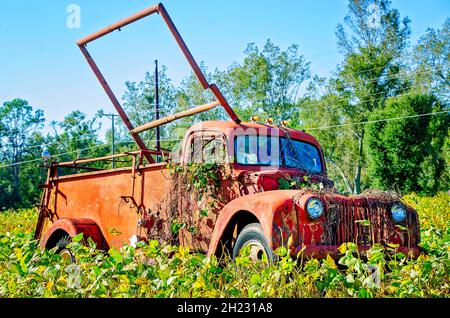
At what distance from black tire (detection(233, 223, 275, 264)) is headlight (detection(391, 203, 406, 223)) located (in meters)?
1.41

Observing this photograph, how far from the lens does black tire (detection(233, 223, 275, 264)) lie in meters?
4.91

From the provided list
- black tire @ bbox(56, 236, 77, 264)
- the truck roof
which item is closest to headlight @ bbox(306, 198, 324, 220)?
the truck roof

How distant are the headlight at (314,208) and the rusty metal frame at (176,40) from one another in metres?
1.99

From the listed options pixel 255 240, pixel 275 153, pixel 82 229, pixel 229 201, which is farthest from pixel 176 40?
pixel 255 240

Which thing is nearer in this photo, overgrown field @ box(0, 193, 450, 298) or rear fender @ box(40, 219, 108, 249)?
overgrown field @ box(0, 193, 450, 298)

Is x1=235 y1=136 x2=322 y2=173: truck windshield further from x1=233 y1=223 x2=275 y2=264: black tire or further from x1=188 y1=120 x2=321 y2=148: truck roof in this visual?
x1=233 y1=223 x2=275 y2=264: black tire

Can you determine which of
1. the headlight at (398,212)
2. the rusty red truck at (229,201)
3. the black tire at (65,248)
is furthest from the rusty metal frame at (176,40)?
the headlight at (398,212)

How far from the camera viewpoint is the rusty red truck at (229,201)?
4.97 m

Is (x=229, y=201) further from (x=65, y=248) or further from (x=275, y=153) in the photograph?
(x=65, y=248)

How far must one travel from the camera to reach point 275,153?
6562 millimetres

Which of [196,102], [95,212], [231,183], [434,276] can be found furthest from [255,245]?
[196,102]

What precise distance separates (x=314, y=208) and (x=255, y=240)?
2.10ft

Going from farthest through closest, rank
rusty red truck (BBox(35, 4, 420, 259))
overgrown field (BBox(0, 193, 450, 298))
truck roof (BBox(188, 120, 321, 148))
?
truck roof (BBox(188, 120, 321, 148))
rusty red truck (BBox(35, 4, 420, 259))
overgrown field (BBox(0, 193, 450, 298))

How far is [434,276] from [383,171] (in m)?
30.5
